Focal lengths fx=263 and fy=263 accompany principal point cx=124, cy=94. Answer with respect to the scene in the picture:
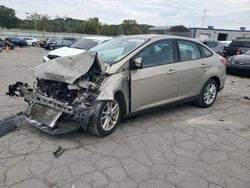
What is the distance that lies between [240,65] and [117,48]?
26.5 ft

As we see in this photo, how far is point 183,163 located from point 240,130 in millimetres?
1963

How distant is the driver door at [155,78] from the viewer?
4.48 metres

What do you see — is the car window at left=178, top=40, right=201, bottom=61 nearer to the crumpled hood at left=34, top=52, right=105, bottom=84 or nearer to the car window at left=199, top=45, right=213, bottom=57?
the car window at left=199, top=45, right=213, bottom=57

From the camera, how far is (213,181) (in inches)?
126

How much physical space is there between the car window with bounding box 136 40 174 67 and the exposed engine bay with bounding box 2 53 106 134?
0.95 m

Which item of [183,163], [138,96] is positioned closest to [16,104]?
[138,96]

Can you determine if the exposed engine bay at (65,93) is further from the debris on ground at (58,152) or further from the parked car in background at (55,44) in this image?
the parked car in background at (55,44)

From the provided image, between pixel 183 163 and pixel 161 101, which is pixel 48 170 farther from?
pixel 161 101

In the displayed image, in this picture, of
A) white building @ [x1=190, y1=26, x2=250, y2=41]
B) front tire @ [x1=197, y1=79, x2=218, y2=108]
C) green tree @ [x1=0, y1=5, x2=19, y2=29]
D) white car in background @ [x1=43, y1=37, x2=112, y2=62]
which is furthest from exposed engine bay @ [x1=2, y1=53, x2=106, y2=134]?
green tree @ [x1=0, y1=5, x2=19, y2=29]

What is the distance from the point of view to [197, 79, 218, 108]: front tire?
5957mm

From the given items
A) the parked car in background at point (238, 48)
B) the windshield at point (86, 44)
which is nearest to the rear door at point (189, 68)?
the windshield at point (86, 44)

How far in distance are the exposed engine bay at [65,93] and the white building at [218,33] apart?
41308 millimetres

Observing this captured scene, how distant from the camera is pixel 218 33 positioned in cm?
4625

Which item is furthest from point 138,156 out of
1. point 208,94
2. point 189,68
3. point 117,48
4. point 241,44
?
point 241,44
